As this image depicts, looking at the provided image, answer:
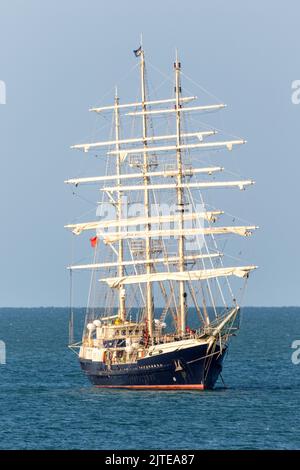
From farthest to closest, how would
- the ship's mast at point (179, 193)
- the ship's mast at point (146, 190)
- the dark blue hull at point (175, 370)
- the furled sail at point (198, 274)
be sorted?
the ship's mast at point (146, 190)
the ship's mast at point (179, 193)
the furled sail at point (198, 274)
the dark blue hull at point (175, 370)

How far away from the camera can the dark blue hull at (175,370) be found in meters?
98.8

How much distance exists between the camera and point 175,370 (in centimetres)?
9925

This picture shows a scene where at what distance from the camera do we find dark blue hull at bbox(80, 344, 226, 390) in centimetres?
9881

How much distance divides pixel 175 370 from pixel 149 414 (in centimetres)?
1006

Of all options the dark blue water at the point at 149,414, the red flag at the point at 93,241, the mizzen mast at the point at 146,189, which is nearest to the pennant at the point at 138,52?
the mizzen mast at the point at 146,189

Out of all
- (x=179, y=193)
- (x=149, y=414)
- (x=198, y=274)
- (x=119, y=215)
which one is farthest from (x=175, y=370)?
(x=119, y=215)

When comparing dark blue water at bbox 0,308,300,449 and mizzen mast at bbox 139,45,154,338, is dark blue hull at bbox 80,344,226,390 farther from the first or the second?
mizzen mast at bbox 139,45,154,338

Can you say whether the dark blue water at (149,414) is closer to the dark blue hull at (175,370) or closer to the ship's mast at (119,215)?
the dark blue hull at (175,370)

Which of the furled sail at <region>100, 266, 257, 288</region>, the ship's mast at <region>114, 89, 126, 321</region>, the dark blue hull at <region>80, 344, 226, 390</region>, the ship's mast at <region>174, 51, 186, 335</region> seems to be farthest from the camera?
the ship's mast at <region>114, 89, 126, 321</region>

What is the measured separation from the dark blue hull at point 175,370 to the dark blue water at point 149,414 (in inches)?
37.8

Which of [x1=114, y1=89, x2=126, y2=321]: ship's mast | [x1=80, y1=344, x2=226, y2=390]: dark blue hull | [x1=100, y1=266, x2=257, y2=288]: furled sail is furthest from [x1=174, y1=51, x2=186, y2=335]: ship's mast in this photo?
[x1=114, y1=89, x2=126, y2=321]: ship's mast

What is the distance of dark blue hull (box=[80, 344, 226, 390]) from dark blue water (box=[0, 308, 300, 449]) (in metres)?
0.96
